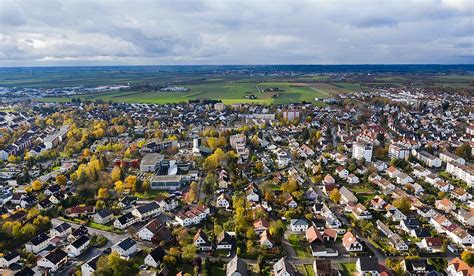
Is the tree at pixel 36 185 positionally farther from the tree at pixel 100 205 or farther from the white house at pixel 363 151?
the white house at pixel 363 151

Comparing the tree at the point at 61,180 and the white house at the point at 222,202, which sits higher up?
the tree at the point at 61,180

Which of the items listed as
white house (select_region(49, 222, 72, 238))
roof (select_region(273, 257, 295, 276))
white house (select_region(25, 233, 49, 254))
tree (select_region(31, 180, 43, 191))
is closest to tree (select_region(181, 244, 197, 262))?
roof (select_region(273, 257, 295, 276))

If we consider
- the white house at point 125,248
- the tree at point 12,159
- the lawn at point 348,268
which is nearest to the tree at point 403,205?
the lawn at point 348,268

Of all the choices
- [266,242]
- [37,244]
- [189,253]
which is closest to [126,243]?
[189,253]

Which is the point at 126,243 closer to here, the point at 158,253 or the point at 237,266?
the point at 158,253

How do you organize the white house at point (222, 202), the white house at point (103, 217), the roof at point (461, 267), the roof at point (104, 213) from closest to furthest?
the roof at point (461, 267) → the white house at point (103, 217) → the roof at point (104, 213) → the white house at point (222, 202)

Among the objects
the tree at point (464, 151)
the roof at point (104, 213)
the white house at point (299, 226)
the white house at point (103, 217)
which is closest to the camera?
the white house at point (299, 226)

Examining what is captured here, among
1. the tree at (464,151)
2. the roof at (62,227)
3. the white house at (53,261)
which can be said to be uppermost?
the tree at (464,151)

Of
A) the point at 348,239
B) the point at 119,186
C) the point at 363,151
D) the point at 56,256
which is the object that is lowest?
the point at 56,256
